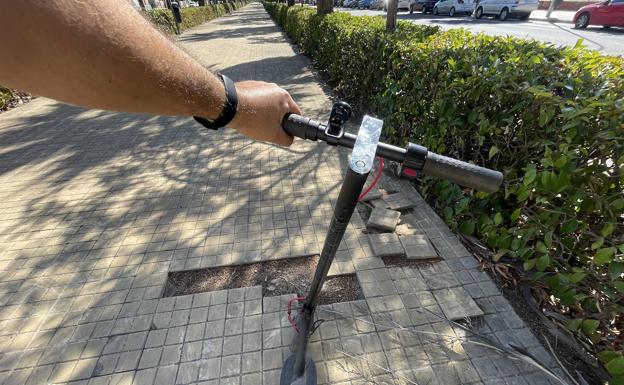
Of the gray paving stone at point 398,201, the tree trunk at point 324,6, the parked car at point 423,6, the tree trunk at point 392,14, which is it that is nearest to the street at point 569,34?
the tree trunk at point 324,6

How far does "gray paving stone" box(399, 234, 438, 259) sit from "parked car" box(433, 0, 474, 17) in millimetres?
24623

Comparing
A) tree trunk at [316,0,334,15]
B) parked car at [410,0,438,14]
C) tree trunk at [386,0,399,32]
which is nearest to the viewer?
tree trunk at [386,0,399,32]

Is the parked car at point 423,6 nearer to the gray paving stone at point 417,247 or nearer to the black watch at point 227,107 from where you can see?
the gray paving stone at point 417,247

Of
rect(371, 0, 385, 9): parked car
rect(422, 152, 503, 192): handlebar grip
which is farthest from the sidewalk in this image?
rect(371, 0, 385, 9): parked car

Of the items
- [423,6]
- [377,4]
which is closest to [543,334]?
[423,6]

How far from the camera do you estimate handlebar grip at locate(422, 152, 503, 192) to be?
108cm

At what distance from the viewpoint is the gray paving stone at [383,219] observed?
10.1 feet

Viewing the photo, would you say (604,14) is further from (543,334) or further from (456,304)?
(456,304)

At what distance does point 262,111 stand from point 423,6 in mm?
28511

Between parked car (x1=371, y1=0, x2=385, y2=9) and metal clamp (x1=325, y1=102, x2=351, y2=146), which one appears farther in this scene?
parked car (x1=371, y1=0, x2=385, y2=9)

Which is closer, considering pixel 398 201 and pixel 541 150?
pixel 541 150

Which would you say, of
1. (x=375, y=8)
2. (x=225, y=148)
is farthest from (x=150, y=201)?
(x=375, y=8)

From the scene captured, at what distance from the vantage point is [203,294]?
2473mm

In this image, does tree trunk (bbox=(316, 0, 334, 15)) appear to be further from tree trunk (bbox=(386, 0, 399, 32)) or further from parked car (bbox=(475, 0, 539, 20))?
parked car (bbox=(475, 0, 539, 20))
